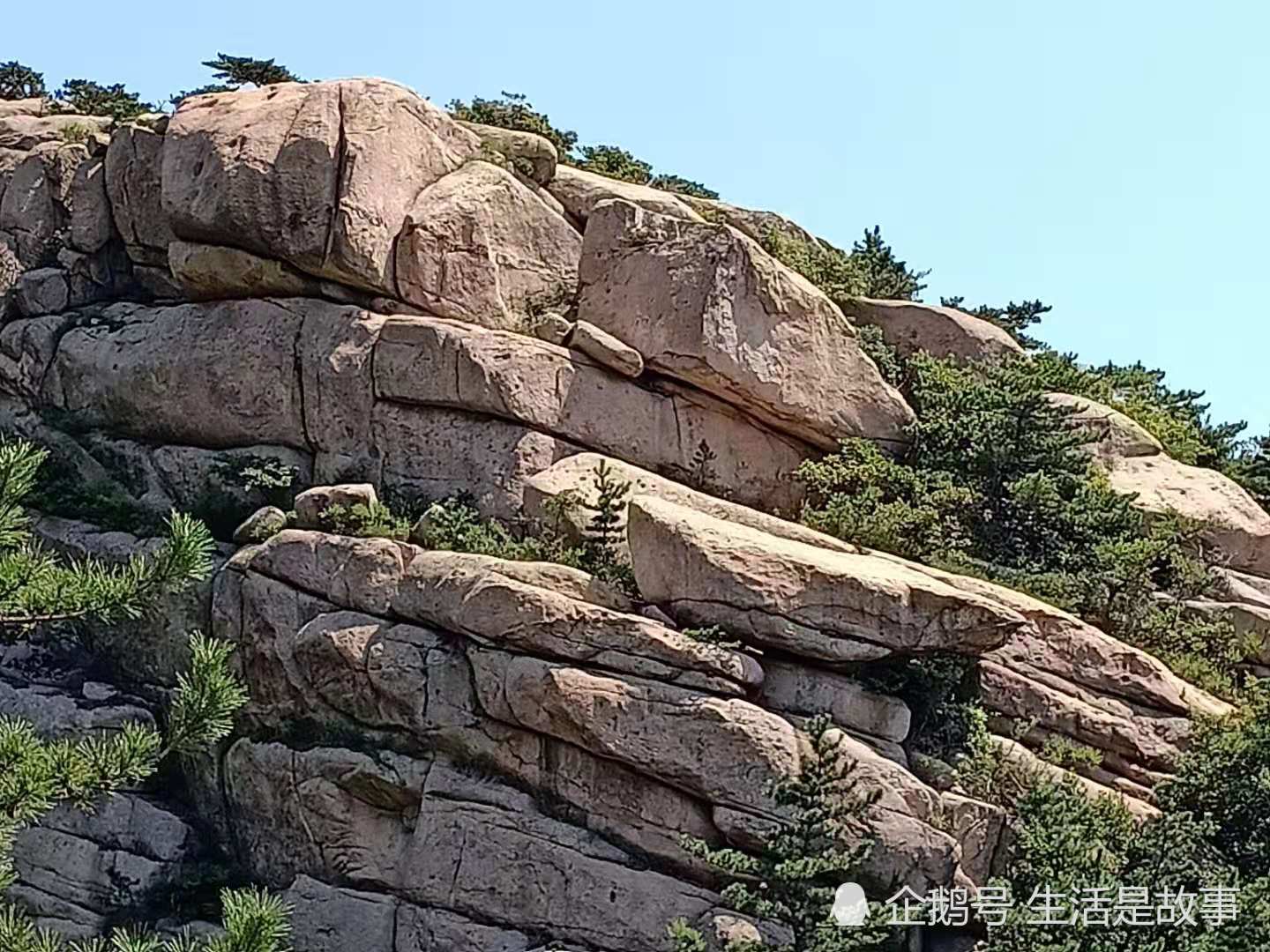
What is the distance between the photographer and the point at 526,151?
1969 centimetres

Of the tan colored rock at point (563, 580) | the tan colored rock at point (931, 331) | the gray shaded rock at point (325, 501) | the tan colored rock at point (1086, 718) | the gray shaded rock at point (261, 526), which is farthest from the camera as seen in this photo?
the tan colored rock at point (931, 331)

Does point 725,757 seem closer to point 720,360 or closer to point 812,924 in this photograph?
point 812,924

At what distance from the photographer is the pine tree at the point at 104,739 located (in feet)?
23.0

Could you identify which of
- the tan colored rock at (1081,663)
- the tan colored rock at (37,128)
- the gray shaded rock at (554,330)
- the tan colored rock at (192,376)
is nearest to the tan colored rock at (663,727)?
the tan colored rock at (1081,663)

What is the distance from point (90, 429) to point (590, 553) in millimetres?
7700

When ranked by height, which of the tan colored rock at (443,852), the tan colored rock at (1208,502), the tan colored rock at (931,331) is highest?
the tan colored rock at (931,331)

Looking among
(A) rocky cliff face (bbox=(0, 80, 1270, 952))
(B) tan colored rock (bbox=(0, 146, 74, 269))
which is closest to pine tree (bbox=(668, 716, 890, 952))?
(A) rocky cliff face (bbox=(0, 80, 1270, 952))

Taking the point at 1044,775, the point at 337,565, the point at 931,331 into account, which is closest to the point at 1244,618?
the point at 1044,775

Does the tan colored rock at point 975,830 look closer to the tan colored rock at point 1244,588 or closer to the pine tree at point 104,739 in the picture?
the tan colored rock at point 1244,588

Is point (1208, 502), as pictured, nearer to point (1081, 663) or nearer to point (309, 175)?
point (1081, 663)

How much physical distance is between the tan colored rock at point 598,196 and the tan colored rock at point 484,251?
25.4 inches

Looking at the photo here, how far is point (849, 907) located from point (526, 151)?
12.6 meters

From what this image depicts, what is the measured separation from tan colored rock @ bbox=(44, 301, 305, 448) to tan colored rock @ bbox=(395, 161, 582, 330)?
1884mm

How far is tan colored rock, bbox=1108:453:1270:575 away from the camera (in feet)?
59.5
